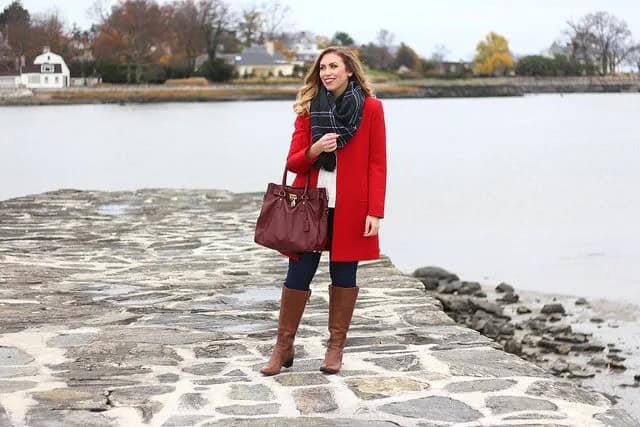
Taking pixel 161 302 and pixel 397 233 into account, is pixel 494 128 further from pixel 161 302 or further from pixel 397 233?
pixel 161 302

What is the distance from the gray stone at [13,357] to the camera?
588cm

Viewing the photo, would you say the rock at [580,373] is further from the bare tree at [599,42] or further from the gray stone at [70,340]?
the bare tree at [599,42]

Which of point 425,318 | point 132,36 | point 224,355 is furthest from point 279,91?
point 224,355

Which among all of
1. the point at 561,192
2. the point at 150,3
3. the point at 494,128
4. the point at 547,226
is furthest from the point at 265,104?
the point at 547,226

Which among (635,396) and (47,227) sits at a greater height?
(47,227)

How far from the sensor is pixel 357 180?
5.35 m

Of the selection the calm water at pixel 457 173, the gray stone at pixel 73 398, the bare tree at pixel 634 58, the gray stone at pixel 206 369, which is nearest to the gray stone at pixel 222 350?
the gray stone at pixel 206 369

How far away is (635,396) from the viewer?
10000 millimetres

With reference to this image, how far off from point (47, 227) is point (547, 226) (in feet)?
50.6

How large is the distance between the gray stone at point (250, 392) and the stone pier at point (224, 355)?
12 mm

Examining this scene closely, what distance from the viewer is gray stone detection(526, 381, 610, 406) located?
5336mm

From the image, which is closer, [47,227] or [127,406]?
[127,406]

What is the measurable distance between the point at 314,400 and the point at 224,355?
111cm

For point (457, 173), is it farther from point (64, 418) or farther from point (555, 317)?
point (64, 418)
